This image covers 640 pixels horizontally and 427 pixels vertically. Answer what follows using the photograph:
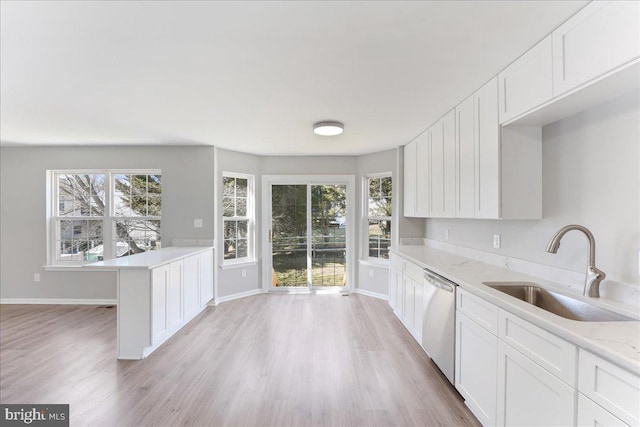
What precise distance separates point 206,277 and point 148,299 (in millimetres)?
1323

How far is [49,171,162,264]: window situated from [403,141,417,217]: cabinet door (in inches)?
146

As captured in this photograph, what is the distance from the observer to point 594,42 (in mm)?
1332

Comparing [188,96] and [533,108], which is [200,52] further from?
[533,108]

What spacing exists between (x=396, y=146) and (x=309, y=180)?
154 cm

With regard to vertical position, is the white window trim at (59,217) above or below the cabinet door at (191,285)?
above

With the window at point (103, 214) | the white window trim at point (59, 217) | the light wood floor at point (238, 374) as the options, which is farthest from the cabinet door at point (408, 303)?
the white window trim at point (59, 217)

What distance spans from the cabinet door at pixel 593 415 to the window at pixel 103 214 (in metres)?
4.73

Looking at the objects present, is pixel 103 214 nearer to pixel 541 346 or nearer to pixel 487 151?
pixel 487 151

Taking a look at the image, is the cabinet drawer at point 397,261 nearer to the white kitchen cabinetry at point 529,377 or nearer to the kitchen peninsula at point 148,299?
the white kitchen cabinetry at point 529,377

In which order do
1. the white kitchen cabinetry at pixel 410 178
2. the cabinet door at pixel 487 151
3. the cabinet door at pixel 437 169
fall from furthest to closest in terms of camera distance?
1. the white kitchen cabinetry at pixel 410 178
2. the cabinet door at pixel 437 169
3. the cabinet door at pixel 487 151

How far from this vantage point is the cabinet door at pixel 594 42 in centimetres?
119

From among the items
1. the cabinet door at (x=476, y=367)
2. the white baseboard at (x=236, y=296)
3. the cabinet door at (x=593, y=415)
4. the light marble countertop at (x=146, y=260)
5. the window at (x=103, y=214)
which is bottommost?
the white baseboard at (x=236, y=296)

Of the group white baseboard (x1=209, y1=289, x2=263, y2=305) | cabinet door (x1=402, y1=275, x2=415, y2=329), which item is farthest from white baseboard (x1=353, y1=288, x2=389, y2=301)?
white baseboard (x1=209, y1=289, x2=263, y2=305)

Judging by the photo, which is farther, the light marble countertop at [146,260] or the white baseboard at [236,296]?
the white baseboard at [236,296]
